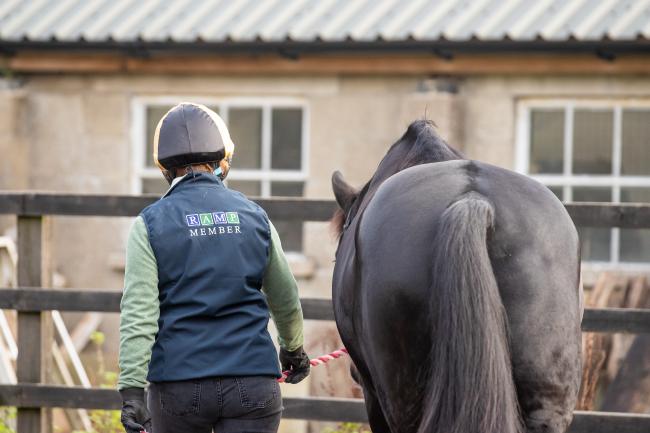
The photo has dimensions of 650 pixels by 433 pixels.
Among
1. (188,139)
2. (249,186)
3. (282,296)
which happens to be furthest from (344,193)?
(249,186)

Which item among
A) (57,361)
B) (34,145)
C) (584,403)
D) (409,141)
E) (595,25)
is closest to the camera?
(409,141)

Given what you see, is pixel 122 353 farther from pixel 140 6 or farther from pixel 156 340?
pixel 140 6

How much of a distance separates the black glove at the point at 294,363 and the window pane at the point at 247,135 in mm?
6523

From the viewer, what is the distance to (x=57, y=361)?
701 cm

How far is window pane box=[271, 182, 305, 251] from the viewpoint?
398 inches

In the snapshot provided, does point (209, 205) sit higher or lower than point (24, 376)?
higher

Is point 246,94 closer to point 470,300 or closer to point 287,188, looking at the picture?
point 287,188

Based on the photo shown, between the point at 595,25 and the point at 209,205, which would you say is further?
the point at 595,25

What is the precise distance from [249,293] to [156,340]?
0.31 m

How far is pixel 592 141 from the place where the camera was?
970cm

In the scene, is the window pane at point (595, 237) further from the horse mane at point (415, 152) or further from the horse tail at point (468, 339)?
the horse tail at point (468, 339)

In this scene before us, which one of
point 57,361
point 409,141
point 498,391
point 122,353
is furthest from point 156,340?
point 57,361

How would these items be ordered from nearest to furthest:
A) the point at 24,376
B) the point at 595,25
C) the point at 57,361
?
the point at 24,376 < the point at 57,361 < the point at 595,25

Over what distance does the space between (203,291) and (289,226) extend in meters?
6.83
